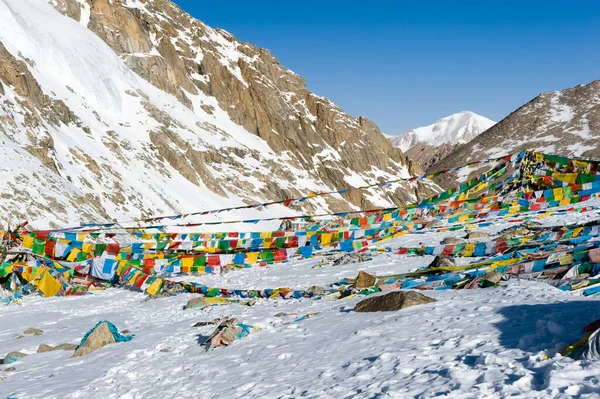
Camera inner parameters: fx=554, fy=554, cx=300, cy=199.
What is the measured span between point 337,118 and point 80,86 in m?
72.4

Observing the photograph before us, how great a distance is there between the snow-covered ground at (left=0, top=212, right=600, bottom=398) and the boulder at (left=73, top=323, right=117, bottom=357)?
20 centimetres

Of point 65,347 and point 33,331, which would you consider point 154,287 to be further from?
point 65,347

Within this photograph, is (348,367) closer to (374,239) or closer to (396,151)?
(374,239)

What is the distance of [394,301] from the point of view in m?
10.4

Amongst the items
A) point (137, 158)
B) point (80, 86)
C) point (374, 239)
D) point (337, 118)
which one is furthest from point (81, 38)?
point (374, 239)

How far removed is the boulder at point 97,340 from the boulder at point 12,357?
4.18 feet

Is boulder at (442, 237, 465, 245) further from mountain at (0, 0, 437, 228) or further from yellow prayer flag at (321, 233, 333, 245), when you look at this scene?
mountain at (0, 0, 437, 228)

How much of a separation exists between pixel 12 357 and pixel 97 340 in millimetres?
1657

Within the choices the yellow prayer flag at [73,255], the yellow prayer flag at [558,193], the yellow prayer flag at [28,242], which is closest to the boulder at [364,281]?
the yellow prayer flag at [73,255]

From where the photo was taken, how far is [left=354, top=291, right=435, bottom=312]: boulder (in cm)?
1028

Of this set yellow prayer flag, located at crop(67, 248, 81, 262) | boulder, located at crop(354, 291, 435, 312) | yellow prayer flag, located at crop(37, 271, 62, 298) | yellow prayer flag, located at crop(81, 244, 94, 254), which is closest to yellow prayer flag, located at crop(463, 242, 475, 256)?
boulder, located at crop(354, 291, 435, 312)

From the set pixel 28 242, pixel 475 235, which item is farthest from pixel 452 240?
pixel 28 242

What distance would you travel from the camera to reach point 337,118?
468 ft

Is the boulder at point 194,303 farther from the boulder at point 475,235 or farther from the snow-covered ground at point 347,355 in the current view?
the boulder at point 475,235
